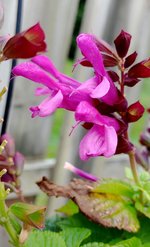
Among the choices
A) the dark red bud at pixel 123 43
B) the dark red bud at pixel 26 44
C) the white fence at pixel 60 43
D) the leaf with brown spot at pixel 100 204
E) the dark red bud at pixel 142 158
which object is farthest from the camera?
the white fence at pixel 60 43

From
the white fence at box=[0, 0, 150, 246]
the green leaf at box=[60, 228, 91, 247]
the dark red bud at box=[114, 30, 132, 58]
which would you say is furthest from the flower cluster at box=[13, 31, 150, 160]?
the white fence at box=[0, 0, 150, 246]

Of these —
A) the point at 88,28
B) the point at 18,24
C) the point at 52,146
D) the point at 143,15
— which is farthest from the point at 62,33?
the point at 52,146

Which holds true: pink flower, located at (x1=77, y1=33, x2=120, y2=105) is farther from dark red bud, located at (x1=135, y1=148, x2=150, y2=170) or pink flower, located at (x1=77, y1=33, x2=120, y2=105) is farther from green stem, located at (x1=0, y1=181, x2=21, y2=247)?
dark red bud, located at (x1=135, y1=148, x2=150, y2=170)

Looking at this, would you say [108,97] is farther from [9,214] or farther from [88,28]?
[88,28]

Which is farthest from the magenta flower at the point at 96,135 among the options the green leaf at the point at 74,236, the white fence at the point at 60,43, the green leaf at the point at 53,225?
the white fence at the point at 60,43

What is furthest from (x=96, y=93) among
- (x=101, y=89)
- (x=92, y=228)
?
(x=92, y=228)

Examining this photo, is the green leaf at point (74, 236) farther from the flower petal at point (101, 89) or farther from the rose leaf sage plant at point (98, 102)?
the flower petal at point (101, 89)

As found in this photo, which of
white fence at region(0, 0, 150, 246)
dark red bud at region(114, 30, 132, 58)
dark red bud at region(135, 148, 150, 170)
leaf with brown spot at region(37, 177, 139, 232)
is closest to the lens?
dark red bud at region(114, 30, 132, 58)
